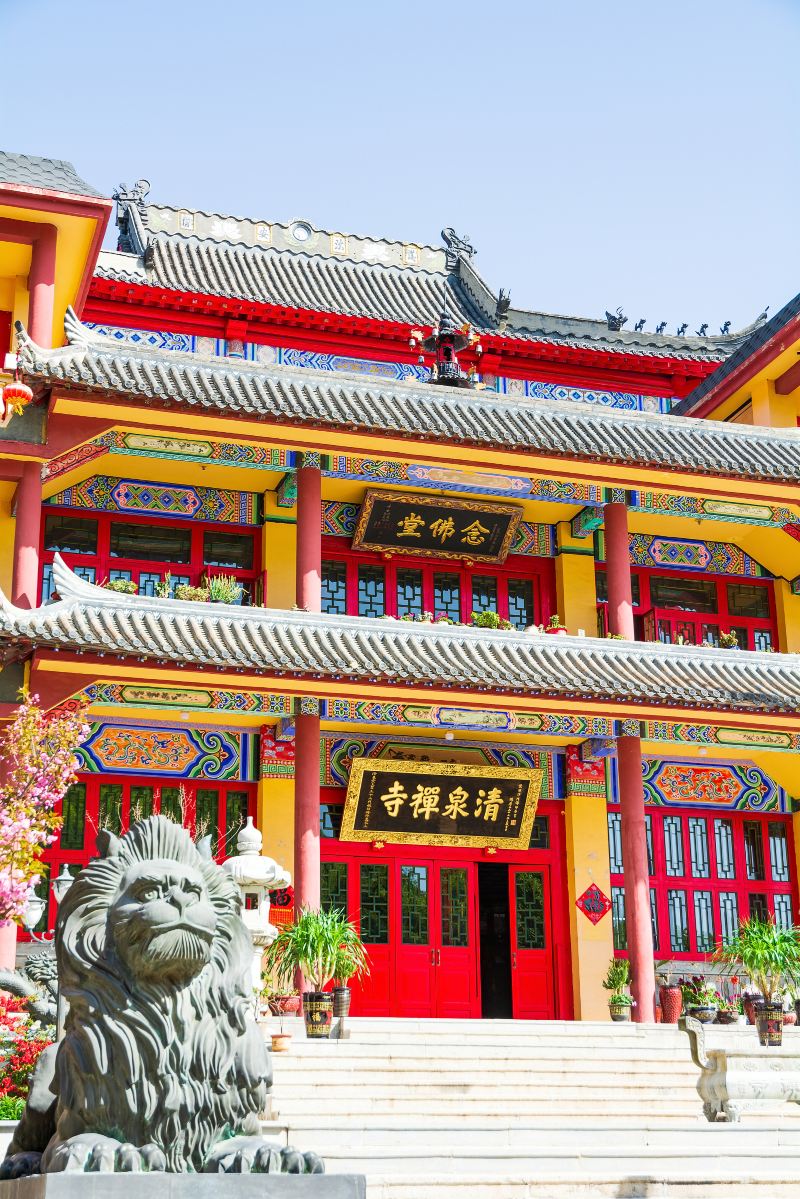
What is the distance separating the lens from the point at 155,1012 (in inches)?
200

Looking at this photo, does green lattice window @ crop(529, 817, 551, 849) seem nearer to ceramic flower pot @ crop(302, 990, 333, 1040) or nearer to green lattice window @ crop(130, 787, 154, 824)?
green lattice window @ crop(130, 787, 154, 824)

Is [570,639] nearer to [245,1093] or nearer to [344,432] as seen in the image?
[344,432]

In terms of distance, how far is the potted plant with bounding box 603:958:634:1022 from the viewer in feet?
56.4

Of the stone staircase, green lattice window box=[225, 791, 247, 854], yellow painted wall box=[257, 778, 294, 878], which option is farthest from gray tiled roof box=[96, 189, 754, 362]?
the stone staircase

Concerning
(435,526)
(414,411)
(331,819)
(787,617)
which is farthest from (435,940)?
(787,617)

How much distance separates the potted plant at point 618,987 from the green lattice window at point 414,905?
2.26m

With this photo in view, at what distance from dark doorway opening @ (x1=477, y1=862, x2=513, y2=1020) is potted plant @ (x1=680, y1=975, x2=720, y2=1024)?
85.3 inches

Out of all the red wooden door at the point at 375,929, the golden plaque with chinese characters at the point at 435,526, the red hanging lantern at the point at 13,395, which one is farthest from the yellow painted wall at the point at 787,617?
the red hanging lantern at the point at 13,395

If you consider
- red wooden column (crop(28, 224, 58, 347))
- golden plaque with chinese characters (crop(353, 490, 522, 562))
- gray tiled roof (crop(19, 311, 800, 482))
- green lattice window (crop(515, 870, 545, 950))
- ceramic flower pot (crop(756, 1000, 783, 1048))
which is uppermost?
red wooden column (crop(28, 224, 58, 347))

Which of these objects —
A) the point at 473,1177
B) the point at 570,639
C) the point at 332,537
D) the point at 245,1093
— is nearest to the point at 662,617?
the point at 570,639

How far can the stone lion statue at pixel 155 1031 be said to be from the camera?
5.02m

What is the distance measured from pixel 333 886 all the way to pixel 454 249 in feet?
43.0

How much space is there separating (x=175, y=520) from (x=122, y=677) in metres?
4.02

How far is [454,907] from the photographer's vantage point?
18.6 meters
